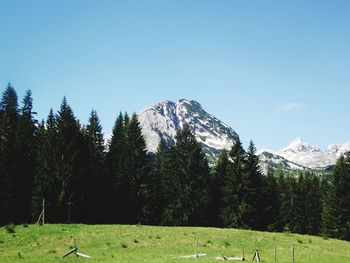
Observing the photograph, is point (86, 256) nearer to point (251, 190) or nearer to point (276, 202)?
point (251, 190)

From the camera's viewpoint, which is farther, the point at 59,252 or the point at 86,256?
the point at 59,252

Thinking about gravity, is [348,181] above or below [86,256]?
above

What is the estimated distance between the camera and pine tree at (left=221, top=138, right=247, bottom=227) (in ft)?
213

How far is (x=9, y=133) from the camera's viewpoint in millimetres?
62250

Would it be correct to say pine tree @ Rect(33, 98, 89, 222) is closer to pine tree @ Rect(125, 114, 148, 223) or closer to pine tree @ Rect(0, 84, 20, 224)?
pine tree @ Rect(0, 84, 20, 224)

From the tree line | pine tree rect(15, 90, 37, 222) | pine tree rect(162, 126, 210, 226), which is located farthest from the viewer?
pine tree rect(162, 126, 210, 226)

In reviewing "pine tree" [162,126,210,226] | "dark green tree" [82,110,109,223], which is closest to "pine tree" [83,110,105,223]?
"dark green tree" [82,110,109,223]

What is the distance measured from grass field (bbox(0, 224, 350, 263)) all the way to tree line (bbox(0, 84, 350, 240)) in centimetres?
1450

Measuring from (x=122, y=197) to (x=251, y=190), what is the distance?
70.7 feet

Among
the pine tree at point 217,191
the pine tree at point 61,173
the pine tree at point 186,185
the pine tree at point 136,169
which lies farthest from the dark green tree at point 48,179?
the pine tree at point 217,191

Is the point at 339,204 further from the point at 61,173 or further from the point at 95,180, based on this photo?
the point at 61,173

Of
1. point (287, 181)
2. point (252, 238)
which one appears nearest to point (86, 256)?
point (252, 238)

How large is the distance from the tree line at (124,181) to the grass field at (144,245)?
14.5 m

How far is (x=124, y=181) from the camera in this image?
66688 mm
